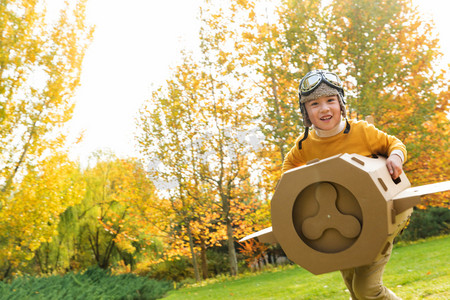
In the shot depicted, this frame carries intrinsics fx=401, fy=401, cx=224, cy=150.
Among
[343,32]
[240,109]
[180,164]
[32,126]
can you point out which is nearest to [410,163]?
[343,32]

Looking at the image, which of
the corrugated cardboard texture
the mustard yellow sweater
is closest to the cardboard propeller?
the corrugated cardboard texture

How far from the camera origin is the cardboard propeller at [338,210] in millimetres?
1890

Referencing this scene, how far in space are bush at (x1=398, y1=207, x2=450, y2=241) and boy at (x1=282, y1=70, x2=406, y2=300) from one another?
17.3m

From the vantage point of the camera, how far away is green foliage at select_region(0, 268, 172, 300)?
28.6 feet

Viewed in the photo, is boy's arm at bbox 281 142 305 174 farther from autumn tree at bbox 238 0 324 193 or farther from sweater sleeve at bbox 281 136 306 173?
autumn tree at bbox 238 0 324 193

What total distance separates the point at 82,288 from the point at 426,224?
15.3 m

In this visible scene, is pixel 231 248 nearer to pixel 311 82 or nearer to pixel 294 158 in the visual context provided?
pixel 294 158

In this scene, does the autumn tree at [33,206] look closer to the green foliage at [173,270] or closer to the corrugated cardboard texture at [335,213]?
the corrugated cardboard texture at [335,213]

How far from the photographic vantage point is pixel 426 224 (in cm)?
1842

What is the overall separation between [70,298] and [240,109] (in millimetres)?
9156

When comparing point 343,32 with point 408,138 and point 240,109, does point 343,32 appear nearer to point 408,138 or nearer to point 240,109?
point 408,138

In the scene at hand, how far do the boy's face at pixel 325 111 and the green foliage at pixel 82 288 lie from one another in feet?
25.0

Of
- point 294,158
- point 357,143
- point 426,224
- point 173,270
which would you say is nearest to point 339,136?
point 357,143

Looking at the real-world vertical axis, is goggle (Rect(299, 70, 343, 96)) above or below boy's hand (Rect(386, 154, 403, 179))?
above
